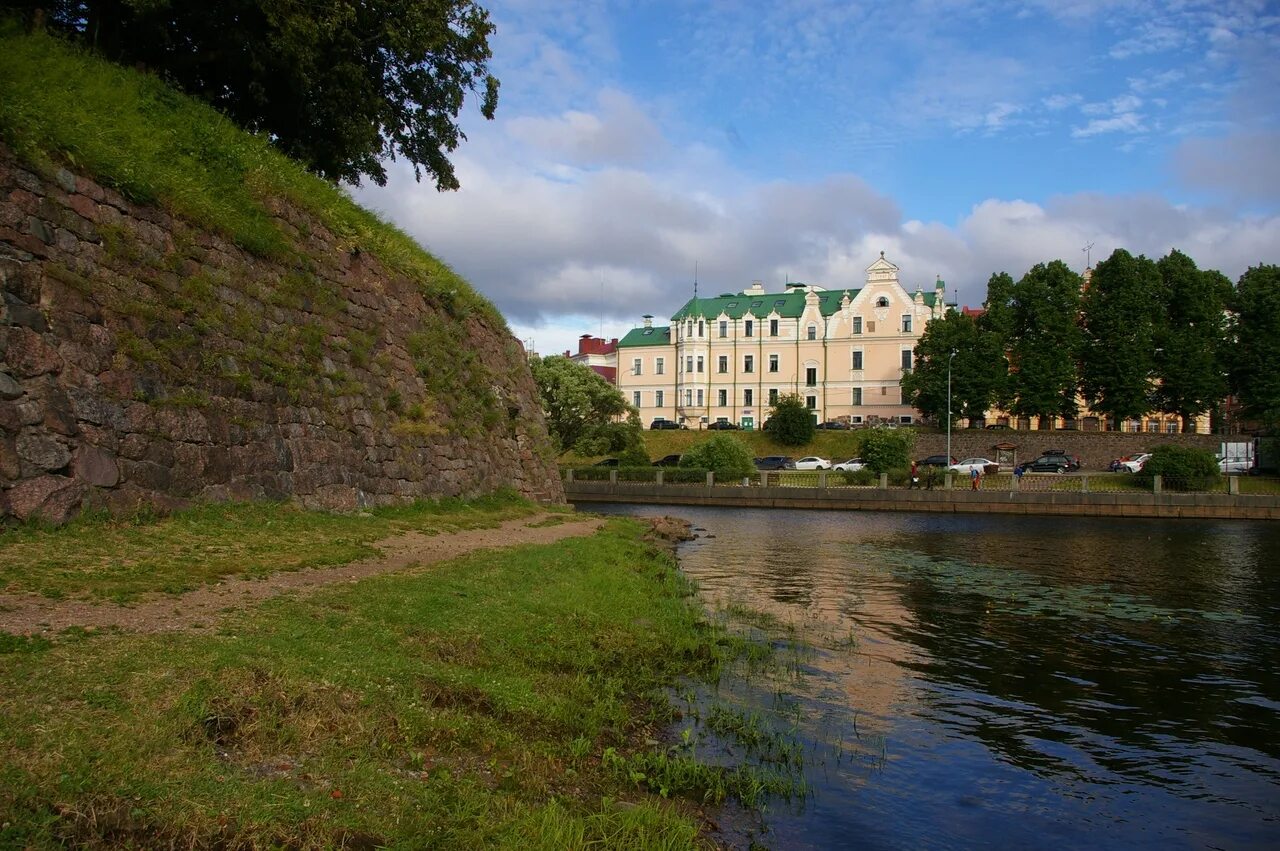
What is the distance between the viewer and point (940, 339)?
3391 inches

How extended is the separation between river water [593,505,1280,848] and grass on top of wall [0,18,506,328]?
11360 millimetres

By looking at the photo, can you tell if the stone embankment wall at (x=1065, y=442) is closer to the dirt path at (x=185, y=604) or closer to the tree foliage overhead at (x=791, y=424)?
the tree foliage overhead at (x=791, y=424)

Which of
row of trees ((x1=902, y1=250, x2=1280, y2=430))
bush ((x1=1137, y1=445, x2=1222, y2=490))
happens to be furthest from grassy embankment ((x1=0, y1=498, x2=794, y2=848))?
row of trees ((x1=902, y1=250, x2=1280, y2=430))

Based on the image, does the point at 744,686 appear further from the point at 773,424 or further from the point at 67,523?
the point at 773,424

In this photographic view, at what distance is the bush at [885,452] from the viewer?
2459 inches

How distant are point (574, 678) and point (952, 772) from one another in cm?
348

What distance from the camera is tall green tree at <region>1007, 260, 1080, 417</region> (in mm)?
81688

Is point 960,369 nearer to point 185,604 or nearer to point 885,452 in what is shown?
point 885,452

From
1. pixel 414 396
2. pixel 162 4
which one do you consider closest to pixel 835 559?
pixel 414 396

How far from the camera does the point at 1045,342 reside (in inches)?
3248

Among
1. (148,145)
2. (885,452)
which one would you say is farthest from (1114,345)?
(148,145)

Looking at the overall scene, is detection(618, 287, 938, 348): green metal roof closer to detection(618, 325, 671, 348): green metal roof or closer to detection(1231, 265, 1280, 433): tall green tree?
Result: detection(618, 325, 671, 348): green metal roof

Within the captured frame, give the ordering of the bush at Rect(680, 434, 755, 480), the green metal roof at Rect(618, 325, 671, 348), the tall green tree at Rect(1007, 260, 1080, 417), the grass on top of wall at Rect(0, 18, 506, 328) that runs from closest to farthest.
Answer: the grass on top of wall at Rect(0, 18, 506, 328), the bush at Rect(680, 434, 755, 480), the tall green tree at Rect(1007, 260, 1080, 417), the green metal roof at Rect(618, 325, 671, 348)

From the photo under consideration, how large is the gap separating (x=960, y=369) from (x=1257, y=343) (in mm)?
23898
